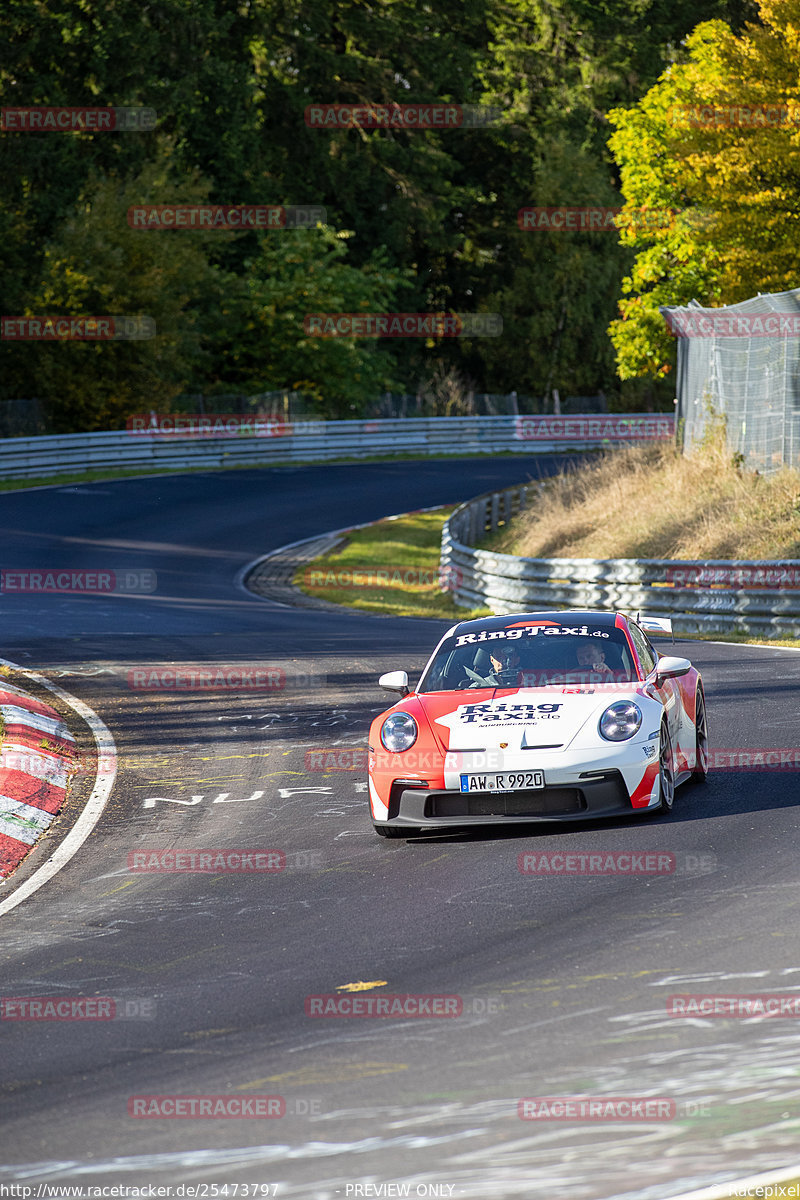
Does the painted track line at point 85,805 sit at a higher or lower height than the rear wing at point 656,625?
lower

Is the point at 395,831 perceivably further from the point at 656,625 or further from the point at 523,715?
the point at 656,625

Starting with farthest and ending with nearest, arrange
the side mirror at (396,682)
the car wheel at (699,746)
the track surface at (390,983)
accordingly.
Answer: the car wheel at (699,746) < the side mirror at (396,682) < the track surface at (390,983)

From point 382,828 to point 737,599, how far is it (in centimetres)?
1189

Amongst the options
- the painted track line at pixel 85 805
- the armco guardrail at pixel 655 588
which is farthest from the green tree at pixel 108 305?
the painted track line at pixel 85 805

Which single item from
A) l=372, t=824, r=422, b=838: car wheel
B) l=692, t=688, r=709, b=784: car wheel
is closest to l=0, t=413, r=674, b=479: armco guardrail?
l=692, t=688, r=709, b=784: car wheel

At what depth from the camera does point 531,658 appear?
33.4 feet

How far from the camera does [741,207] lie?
3416cm

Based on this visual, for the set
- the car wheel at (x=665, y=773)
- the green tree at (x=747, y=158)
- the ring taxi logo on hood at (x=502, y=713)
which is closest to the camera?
the ring taxi logo on hood at (x=502, y=713)

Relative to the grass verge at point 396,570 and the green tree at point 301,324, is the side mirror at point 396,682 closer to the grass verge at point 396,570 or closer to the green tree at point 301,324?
the grass verge at point 396,570

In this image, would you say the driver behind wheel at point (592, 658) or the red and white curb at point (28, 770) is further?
the red and white curb at point (28, 770)

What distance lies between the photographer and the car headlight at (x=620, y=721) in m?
9.17

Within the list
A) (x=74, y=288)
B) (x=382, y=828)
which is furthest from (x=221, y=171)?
(x=382, y=828)

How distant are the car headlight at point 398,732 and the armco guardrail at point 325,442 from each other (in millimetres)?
27873

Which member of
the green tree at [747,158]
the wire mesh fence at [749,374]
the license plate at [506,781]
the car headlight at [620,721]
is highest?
the green tree at [747,158]
